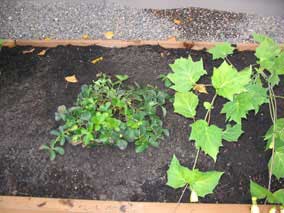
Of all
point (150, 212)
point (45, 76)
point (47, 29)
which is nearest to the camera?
point (150, 212)

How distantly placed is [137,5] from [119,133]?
40.7 inches

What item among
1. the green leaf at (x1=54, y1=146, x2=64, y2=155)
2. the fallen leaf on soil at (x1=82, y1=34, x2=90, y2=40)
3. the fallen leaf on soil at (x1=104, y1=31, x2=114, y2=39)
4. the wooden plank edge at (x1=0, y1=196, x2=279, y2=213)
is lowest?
the wooden plank edge at (x1=0, y1=196, x2=279, y2=213)

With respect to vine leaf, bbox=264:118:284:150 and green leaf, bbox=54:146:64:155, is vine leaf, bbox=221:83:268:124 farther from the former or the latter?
green leaf, bbox=54:146:64:155

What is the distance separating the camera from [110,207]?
132cm

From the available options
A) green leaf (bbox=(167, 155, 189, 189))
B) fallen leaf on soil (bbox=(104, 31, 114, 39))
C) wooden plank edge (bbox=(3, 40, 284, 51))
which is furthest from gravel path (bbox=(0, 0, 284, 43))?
green leaf (bbox=(167, 155, 189, 189))

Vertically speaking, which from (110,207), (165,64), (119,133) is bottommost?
(110,207)

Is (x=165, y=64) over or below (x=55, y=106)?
over

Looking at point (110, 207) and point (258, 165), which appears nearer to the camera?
point (110, 207)

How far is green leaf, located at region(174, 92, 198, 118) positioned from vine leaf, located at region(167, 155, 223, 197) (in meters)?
0.20

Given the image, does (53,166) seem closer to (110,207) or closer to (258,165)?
(110,207)

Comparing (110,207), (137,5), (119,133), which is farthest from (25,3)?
(110,207)

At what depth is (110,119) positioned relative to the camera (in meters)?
1.50

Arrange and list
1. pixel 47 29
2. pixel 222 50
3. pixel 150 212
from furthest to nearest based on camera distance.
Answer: pixel 47 29
pixel 222 50
pixel 150 212

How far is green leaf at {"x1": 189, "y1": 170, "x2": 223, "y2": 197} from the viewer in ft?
4.09
